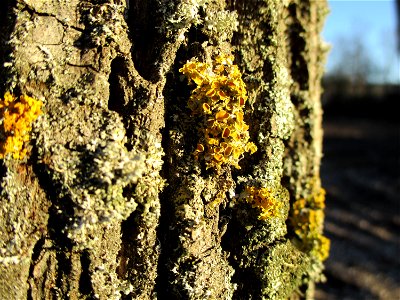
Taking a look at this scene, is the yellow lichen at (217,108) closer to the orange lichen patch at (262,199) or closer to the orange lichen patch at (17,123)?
the orange lichen patch at (262,199)

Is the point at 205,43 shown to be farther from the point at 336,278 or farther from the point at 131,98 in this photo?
the point at 336,278

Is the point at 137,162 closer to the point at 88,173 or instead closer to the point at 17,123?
the point at 88,173

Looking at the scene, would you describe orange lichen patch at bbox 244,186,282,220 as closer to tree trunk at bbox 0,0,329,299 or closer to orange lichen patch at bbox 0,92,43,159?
tree trunk at bbox 0,0,329,299

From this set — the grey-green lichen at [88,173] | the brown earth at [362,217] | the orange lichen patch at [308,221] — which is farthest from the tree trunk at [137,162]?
the brown earth at [362,217]

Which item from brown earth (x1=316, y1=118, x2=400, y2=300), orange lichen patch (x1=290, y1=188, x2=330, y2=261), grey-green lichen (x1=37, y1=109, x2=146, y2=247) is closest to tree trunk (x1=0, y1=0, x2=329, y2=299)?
grey-green lichen (x1=37, y1=109, x2=146, y2=247)

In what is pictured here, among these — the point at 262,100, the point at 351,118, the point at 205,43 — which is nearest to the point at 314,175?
the point at 262,100

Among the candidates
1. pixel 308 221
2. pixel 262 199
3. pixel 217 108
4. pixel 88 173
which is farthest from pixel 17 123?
pixel 308 221

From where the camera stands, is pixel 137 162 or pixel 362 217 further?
pixel 362 217
